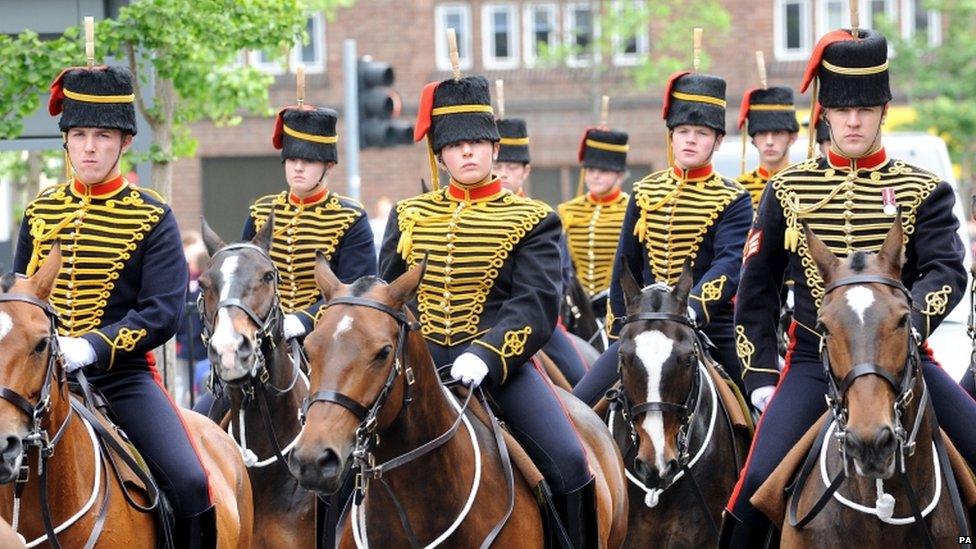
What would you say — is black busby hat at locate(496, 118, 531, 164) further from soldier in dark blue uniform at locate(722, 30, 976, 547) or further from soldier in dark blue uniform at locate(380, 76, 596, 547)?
soldier in dark blue uniform at locate(722, 30, 976, 547)

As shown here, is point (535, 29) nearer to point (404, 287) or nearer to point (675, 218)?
point (675, 218)

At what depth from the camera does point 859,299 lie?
677 cm

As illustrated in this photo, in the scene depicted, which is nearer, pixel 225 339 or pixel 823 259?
pixel 823 259

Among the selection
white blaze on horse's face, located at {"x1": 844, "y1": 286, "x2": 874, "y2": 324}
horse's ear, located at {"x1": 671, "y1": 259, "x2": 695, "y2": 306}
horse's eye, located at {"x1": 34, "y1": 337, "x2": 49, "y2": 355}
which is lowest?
horse's ear, located at {"x1": 671, "y1": 259, "x2": 695, "y2": 306}

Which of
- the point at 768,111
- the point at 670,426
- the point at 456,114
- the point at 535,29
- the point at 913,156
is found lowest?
the point at 670,426

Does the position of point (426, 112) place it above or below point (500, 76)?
above

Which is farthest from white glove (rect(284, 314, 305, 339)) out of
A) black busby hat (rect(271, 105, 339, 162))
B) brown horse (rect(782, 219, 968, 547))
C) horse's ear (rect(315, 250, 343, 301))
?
brown horse (rect(782, 219, 968, 547))

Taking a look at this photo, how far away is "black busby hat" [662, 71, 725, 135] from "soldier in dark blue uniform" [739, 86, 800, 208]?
169cm

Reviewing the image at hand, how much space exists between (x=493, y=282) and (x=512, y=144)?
7021 mm

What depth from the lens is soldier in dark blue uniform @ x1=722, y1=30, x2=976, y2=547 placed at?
302 inches

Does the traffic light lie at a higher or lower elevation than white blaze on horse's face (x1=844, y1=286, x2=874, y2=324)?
higher

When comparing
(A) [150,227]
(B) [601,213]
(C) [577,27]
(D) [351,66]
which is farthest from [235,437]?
(C) [577,27]

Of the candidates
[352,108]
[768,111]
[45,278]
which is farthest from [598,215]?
[45,278]

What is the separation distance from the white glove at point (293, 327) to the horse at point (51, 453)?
2.63 meters
